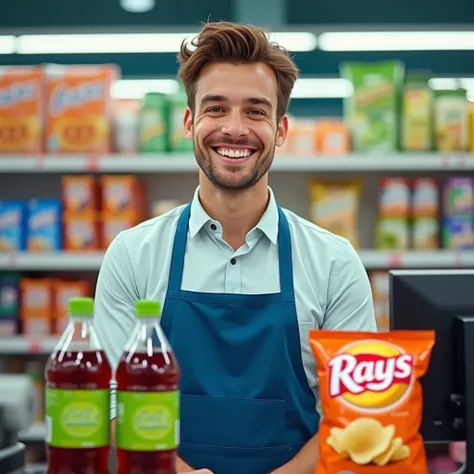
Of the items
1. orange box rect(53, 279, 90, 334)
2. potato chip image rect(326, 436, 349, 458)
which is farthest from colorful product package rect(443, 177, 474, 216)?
potato chip image rect(326, 436, 349, 458)

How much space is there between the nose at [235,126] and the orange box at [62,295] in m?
2.28

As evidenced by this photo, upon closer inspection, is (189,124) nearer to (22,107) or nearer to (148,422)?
(148,422)

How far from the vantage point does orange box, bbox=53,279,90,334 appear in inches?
160

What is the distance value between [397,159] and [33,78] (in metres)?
1.88

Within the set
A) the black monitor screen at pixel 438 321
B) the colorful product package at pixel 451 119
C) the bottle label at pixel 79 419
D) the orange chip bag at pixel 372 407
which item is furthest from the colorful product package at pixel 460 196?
the bottle label at pixel 79 419

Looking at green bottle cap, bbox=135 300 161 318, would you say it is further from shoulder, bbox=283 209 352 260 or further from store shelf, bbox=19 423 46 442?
store shelf, bbox=19 423 46 442

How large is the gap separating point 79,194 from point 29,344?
786mm

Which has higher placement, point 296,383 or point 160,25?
point 160,25

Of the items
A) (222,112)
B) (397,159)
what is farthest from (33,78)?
(222,112)

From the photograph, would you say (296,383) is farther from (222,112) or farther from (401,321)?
(222,112)

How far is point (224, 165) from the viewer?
6.53 feet

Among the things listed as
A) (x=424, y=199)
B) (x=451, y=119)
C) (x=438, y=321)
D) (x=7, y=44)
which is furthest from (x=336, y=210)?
(x=7, y=44)

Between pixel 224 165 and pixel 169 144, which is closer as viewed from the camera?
pixel 224 165

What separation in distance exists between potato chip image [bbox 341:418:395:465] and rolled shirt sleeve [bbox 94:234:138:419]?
740 millimetres
